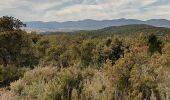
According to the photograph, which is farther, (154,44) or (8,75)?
(154,44)

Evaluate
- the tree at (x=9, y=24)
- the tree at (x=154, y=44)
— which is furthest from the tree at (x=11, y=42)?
the tree at (x=154, y=44)

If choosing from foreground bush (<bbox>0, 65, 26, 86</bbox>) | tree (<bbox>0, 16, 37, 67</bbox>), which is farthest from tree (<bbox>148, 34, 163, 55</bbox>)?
foreground bush (<bbox>0, 65, 26, 86</bbox>)

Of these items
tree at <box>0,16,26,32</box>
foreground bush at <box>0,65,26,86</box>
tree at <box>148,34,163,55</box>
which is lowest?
foreground bush at <box>0,65,26,86</box>

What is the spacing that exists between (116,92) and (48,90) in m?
7.21

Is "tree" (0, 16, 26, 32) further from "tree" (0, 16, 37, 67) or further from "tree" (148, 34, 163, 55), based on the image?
"tree" (148, 34, 163, 55)

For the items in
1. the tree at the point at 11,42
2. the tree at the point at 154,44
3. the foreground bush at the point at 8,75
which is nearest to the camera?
the foreground bush at the point at 8,75

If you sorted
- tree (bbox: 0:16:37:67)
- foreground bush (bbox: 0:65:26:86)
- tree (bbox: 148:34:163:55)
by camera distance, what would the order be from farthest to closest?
tree (bbox: 148:34:163:55) → tree (bbox: 0:16:37:67) → foreground bush (bbox: 0:65:26:86)


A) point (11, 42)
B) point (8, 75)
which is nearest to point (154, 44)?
point (11, 42)

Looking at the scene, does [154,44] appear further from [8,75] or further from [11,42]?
[8,75]

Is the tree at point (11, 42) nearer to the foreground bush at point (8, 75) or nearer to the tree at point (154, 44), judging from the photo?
the foreground bush at point (8, 75)

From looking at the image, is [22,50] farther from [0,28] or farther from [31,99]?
[31,99]

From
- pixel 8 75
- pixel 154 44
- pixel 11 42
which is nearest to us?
pixel 8 75

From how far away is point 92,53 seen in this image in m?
74.6

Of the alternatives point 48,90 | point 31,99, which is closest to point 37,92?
point 31,99
